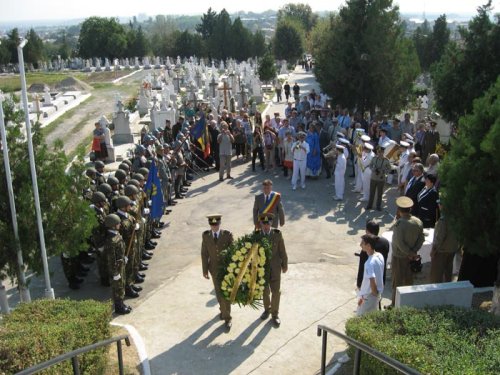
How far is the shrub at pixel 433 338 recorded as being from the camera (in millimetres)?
5188

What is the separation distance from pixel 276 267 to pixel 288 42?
49.3 m

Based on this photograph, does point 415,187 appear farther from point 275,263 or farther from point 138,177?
point 138,177

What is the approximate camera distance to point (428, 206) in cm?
970

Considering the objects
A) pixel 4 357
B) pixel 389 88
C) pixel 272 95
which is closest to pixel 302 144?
pixel 389 88

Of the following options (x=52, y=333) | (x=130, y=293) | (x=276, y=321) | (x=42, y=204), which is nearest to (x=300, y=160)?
(x=130, y=293)

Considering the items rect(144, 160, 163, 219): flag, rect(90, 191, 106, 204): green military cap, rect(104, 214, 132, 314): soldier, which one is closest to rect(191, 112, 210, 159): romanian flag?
rect(144, 160, 163, 219): flag

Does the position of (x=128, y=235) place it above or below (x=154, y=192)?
below

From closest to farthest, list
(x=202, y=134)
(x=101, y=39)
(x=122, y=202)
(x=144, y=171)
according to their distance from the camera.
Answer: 1. (x=122, y=202)
2. (x=144, y=171)
3. (x=202, y=134)
4. (x=101, y=39)

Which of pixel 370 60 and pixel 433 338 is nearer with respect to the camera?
pixel 433 338

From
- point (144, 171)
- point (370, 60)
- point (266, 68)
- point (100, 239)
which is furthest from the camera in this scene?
point (266, 68)

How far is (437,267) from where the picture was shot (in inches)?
327

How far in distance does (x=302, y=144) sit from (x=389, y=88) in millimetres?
7452

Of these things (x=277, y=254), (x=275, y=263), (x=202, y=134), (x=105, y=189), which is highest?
(x=202, y=134)

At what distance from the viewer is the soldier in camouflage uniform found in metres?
8.81
